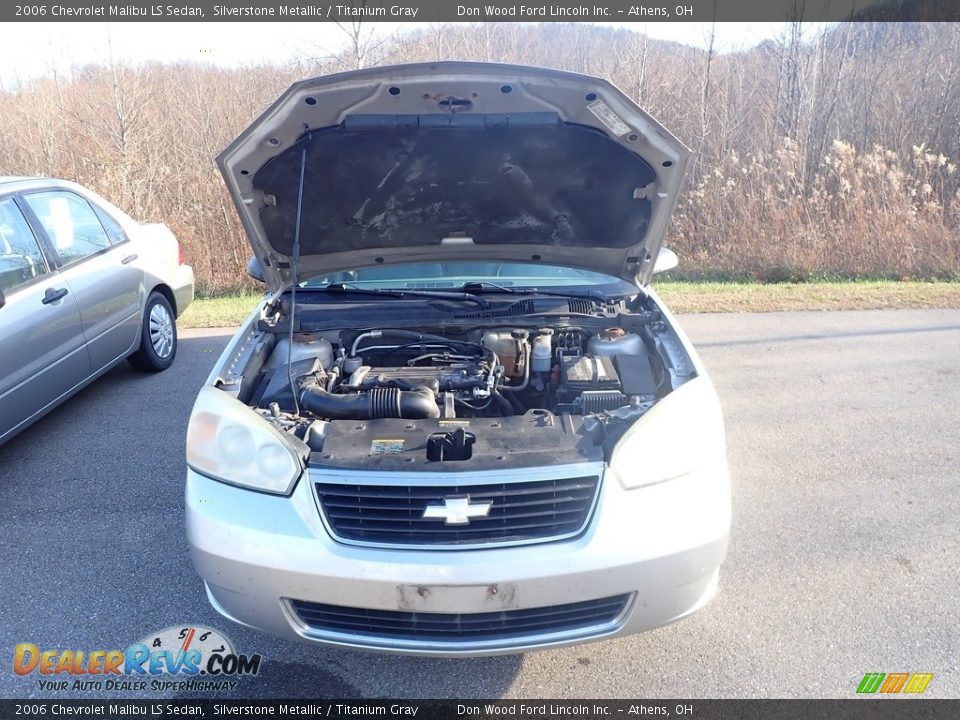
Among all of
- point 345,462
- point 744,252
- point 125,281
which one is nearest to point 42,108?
point 125,281

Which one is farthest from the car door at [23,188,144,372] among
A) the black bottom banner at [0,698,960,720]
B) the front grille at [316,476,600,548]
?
the front grille at [316,476,600,548]

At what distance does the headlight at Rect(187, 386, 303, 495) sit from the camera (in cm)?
214

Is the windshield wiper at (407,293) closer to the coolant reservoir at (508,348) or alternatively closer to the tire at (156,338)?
the coolant reservoir at (508,348)

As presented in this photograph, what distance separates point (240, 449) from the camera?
2.21 m

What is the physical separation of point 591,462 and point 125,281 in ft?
14.3

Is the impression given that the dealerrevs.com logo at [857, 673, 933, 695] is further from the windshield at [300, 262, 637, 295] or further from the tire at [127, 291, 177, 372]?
the tire at [127, 291, 177, 372]

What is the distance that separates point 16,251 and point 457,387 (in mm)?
3205

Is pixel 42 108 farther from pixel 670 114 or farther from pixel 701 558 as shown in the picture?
pixel 701 558

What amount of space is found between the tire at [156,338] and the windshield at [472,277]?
97.9 inches

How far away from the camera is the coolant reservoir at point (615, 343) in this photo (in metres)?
3.14

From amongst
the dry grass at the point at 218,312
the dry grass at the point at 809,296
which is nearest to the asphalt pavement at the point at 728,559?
the dry grass at the point at 218,312

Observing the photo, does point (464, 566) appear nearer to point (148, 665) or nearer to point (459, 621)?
point (459, 621)

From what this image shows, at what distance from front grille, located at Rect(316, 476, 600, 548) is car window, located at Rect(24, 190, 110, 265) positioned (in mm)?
3639

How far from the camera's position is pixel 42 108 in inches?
488
